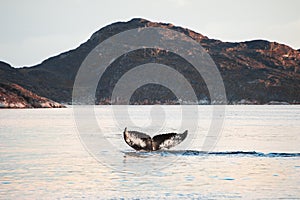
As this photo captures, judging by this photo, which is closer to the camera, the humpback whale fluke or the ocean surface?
the ocean surface

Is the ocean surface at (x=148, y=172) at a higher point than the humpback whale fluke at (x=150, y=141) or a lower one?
lower

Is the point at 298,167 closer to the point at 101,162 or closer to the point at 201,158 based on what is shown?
the point at 201,158

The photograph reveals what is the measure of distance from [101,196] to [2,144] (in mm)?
24243

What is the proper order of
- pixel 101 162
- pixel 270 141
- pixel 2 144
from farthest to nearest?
pixel 270 141, pixel 2 144, pixel 101 162

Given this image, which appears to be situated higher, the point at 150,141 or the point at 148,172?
the point at 150,141

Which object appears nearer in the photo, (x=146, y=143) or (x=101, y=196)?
(x=101, y=196)

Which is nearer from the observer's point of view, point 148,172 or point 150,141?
point 148,172

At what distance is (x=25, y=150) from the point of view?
39.9m

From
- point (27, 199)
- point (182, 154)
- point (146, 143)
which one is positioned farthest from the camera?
point (146, 143)

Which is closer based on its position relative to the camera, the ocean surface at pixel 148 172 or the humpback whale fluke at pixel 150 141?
the ocean surface at pixel 148 172

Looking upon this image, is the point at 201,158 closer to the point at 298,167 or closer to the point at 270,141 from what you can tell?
the point at 298,167

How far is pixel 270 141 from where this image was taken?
4912 centimetres

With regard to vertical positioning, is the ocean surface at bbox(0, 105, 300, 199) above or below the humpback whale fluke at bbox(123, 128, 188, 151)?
below

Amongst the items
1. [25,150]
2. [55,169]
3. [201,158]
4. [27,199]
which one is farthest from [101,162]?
[27,199]
